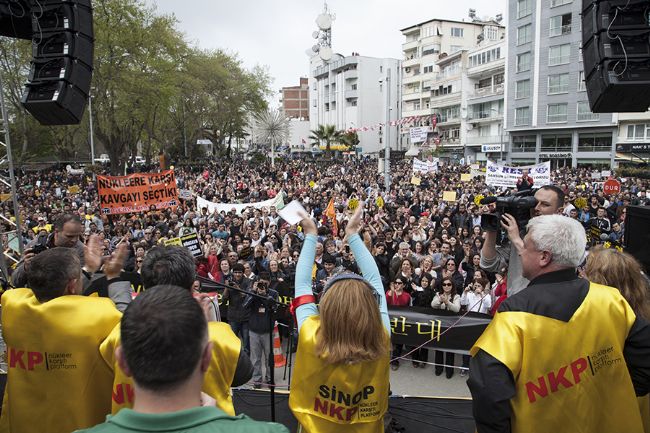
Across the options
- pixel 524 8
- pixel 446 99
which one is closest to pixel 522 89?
pixel 524 8

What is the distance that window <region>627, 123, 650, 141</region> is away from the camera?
37.9 m

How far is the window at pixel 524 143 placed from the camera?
153 feet

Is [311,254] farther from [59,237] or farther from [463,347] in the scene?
[463,347]

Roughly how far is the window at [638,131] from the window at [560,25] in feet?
30.5

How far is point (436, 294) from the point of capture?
24.4 feet

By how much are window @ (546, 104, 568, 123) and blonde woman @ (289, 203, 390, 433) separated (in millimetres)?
45530

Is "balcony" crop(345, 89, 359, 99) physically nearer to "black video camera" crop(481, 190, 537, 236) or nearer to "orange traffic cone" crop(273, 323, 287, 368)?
"orange traffic cone" crop(273, 323, 287, 368)

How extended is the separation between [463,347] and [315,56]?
301 feet

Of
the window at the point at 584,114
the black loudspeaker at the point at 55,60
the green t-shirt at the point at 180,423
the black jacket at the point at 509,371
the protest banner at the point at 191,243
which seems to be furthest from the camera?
the window at the point at 584,114

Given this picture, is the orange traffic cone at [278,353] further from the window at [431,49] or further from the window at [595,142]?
the window at [431,49]

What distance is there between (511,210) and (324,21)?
9059 cm

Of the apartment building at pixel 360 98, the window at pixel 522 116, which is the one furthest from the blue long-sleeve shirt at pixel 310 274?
the apartment building at pixel 360 98

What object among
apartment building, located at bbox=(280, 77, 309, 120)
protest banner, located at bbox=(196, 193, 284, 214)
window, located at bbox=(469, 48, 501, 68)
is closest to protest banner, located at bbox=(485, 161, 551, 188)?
protest banner, located at bbox=(196, 193, 284, 214)

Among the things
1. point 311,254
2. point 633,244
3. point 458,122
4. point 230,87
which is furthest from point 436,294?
point 458,122
